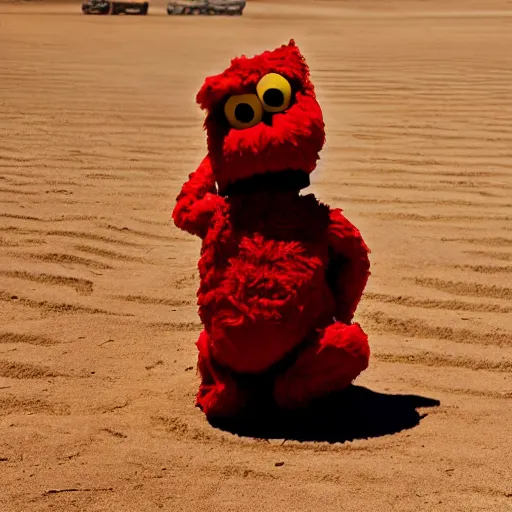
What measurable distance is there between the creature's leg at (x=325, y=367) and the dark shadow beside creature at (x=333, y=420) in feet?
0.24

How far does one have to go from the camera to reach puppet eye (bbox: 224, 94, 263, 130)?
10.1 ft

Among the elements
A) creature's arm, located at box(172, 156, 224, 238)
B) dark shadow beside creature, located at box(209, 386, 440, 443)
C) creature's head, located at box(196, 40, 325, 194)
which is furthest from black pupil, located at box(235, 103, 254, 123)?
dark shadow beside creature, located at box(209, 386, 440, 443)

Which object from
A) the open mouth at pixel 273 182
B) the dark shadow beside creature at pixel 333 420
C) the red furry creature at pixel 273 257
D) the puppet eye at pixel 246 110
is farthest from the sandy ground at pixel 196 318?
the puppet eye at pixel 246 110

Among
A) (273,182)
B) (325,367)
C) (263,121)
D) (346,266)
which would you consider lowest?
(325,367)

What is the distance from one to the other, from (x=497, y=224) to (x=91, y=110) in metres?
4.32

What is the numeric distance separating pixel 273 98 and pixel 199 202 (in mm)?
430

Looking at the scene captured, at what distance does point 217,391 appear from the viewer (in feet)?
10.4

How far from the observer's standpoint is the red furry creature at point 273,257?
304cm

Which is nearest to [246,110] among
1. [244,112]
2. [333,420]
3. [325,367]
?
[244,112]

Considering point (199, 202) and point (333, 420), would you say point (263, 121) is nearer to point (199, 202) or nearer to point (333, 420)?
point (199, 202)

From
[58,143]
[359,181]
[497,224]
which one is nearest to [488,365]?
[497,224]

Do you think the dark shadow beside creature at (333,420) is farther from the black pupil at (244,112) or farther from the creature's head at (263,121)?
the black pupil at (244,112)

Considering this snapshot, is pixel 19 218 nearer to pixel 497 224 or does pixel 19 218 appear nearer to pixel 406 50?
pixel 497 224

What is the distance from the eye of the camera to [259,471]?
2871 mm
